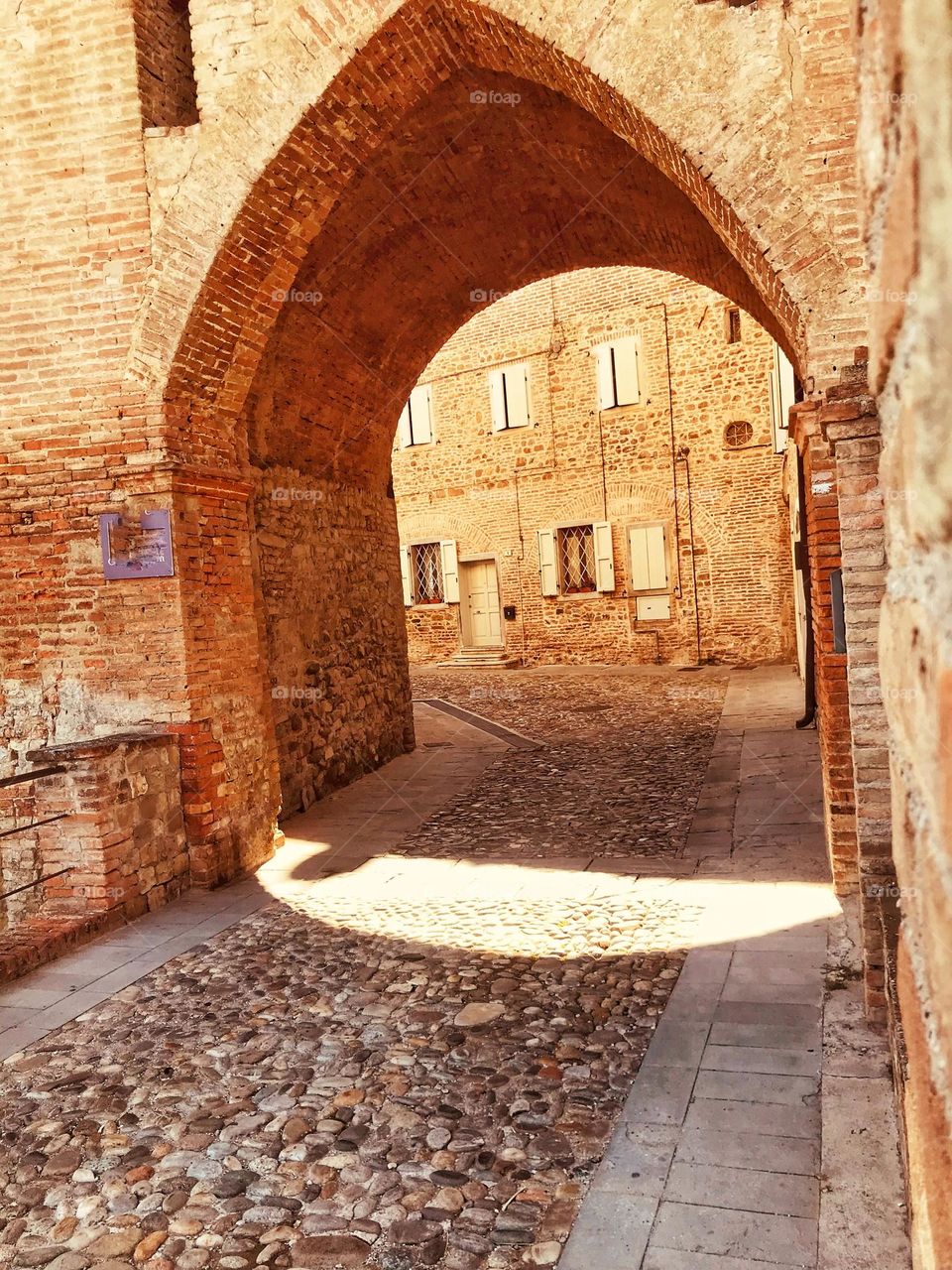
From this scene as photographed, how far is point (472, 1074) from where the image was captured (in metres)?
3.55

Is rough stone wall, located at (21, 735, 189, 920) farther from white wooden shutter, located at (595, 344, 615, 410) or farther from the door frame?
the door frame

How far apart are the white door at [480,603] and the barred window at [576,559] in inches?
62.7

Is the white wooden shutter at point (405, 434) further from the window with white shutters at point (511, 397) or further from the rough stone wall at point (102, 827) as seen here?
the rough stone wall at point (102, 827)

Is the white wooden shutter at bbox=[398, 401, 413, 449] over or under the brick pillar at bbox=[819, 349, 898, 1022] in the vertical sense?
over

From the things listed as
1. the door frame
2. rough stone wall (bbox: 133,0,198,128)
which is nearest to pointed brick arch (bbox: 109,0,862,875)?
rough stone wall (bbox: 133,0,198,128)

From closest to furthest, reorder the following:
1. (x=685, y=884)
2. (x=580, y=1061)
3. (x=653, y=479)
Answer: (x=580, y=1061), (x=685, y=884), (x=653, y=479)

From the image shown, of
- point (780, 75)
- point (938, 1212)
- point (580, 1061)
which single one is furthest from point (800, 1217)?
point (780, 75)

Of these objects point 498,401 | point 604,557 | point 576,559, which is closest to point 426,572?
point 576,559

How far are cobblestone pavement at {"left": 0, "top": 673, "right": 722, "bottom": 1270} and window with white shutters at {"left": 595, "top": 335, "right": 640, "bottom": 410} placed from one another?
42.5 ft

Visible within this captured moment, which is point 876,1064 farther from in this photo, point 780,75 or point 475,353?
point 475,353

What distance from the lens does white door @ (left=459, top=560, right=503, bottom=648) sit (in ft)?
63.5

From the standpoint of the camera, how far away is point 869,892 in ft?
11.3

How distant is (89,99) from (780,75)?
4.23m

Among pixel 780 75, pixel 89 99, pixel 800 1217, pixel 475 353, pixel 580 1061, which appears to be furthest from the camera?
pixel 475 353
